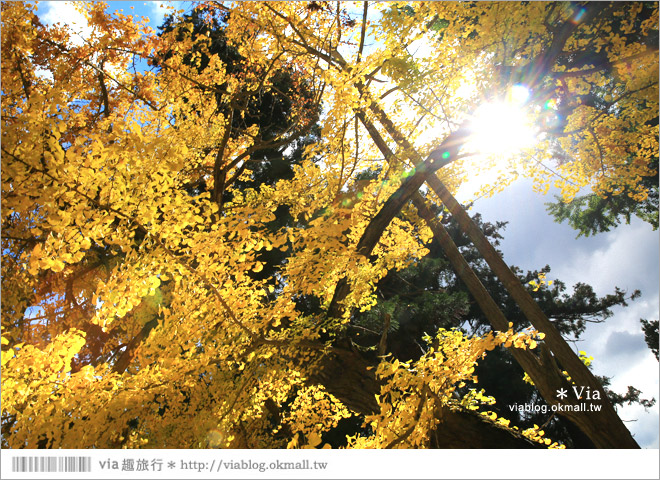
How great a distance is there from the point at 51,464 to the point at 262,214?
1.45 meters

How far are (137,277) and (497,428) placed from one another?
7.53 ft

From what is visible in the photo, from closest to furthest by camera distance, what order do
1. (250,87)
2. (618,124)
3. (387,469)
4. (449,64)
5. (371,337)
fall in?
(387,469) → (449,64) → (618,124) → (250,87) → (371,337)

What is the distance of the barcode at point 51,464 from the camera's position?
1.42 meters

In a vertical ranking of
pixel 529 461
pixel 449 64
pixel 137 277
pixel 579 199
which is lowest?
pixel 529 461

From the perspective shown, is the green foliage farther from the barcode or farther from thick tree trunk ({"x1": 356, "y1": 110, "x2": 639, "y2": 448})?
the barcode

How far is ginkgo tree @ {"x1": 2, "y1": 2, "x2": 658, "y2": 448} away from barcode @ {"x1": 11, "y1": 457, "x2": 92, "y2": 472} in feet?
0.40

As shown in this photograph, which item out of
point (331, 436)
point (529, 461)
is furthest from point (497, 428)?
point (331, 436)

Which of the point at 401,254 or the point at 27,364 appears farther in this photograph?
the point at 401,254

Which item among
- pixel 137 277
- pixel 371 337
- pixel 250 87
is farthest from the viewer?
pixel 371 337

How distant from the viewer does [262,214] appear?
214 cm

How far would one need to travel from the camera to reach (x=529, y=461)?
66.4 inches

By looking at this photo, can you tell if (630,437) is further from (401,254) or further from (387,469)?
(401,254)

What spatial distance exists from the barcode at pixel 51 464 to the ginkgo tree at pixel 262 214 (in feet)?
0.40

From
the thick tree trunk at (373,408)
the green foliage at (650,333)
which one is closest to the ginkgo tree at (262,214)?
the thick tree trunk at (373,408)
